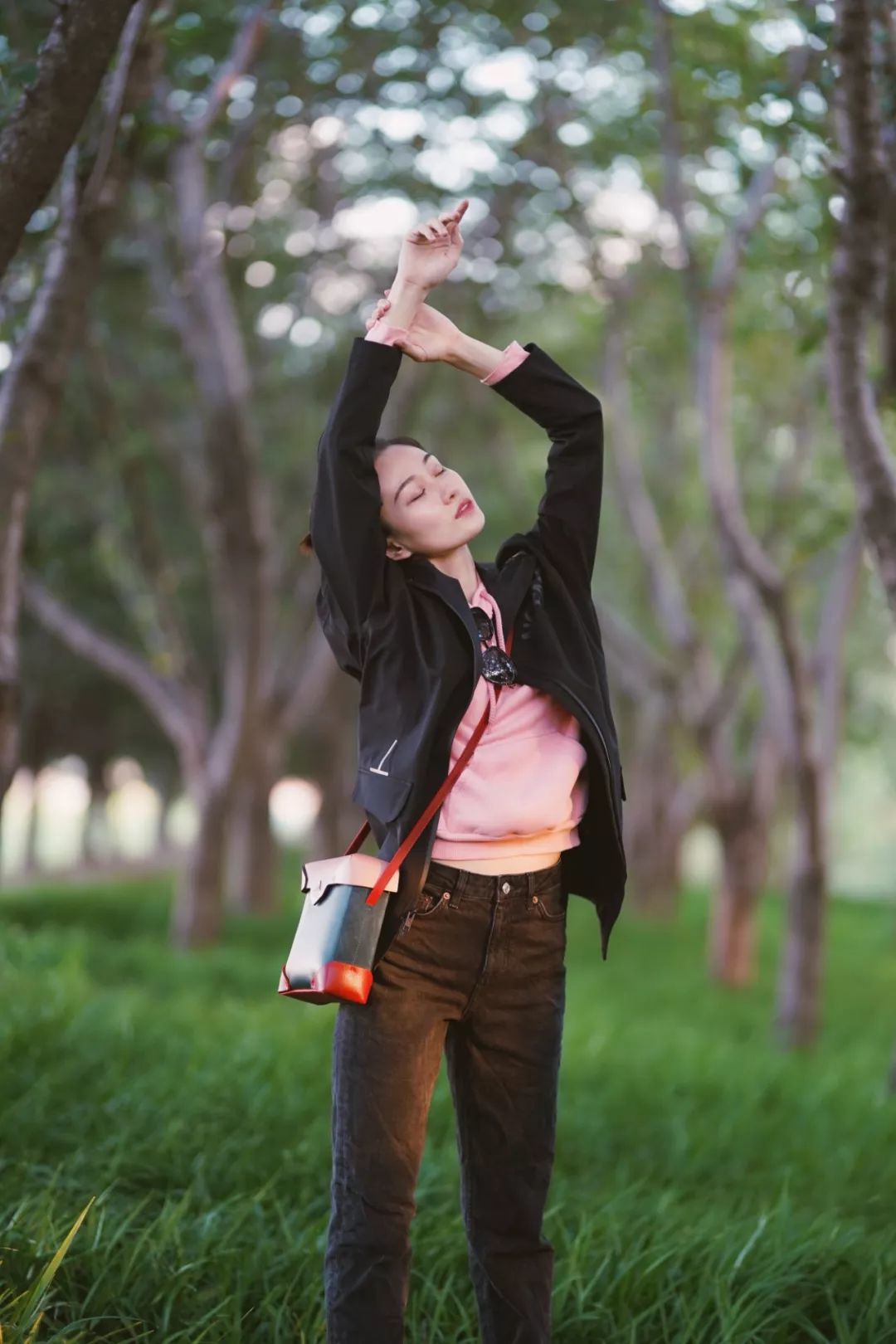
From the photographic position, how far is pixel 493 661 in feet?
8.54

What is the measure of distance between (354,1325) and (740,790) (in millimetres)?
8996

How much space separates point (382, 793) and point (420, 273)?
3.00ft

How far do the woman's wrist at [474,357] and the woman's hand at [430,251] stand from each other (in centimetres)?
15

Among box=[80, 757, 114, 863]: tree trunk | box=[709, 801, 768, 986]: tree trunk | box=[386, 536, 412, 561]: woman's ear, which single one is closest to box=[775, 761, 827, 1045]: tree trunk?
box=[709, 801, 768, 986]: tree trunk

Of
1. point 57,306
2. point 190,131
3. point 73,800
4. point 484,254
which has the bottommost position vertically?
point 73,800

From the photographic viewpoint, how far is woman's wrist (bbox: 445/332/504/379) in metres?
2.67

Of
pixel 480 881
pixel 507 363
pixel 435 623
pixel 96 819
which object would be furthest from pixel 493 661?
pixel 96 819

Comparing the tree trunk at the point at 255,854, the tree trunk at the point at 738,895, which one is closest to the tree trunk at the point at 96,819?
the tree trunk at the point at 255,854

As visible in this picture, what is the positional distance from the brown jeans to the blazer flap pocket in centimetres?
14

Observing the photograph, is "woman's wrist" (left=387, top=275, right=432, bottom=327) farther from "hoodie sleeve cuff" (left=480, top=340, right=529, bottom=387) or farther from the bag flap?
the bag flap

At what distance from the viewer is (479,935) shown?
2.50 m

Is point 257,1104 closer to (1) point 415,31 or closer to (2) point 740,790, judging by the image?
(1) point 415,31

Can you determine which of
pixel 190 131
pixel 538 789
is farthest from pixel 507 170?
pixel 538 789

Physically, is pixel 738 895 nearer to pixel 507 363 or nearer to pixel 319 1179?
pixel 319 1179
